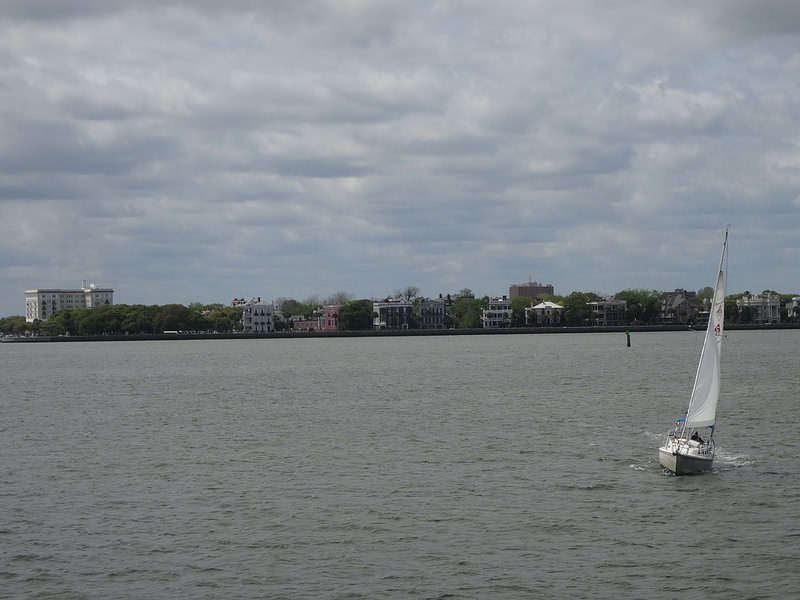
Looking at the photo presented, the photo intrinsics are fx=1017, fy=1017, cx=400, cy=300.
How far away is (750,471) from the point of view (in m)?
41.5

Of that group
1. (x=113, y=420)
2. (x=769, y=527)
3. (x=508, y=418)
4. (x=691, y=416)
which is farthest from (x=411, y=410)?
(x=769, y=527)

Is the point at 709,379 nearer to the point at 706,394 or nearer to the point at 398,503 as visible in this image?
the point at 706,394

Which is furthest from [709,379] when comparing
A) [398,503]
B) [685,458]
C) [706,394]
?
[398,503]

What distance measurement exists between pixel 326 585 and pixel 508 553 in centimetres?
576

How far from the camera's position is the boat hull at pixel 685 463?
4028 centimetres

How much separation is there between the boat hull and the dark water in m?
0.68

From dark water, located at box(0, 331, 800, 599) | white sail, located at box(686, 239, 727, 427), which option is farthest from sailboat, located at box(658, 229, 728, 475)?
dark water, located at box(0, 331, 800, 599)

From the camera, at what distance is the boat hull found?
132 ft

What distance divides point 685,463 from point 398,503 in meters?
12.0

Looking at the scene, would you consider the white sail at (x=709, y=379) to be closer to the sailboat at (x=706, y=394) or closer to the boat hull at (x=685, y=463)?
the sailboat at (x=706, y=394)

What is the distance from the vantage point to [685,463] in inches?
1587

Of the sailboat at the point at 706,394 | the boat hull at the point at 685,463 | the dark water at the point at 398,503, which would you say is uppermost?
the sailboat at the point at 706,394

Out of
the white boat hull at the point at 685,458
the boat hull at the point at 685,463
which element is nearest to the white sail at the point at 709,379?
the white boat hull at the point at 685,458

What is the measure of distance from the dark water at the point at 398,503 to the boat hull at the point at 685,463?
2.23 feet
